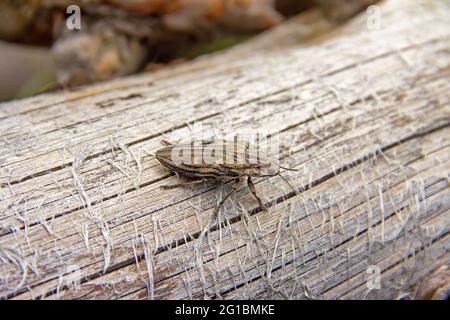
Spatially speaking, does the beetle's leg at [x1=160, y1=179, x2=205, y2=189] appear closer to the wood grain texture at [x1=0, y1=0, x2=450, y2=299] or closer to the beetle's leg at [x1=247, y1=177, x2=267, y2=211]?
the wood grain texture at [x1=0, y1=0, x2=450, y2=299]

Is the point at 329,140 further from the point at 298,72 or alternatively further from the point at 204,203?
the point at 204,203

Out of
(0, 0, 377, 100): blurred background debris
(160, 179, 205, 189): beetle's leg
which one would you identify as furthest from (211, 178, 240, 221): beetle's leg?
(0, 0, 377, 100): blurred background debris

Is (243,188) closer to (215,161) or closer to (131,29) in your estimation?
(215,161)

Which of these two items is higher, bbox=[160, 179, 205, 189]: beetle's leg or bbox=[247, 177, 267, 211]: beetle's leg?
bbox=[160, 179, 205, 189]: beetle's leg

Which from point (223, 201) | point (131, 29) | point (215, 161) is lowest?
point (223, 201)

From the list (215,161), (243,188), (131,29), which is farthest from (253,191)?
(131,29)

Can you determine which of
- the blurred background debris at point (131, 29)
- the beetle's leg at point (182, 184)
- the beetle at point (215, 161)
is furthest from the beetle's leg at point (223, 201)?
the blurred background debris at point (131, 29)
